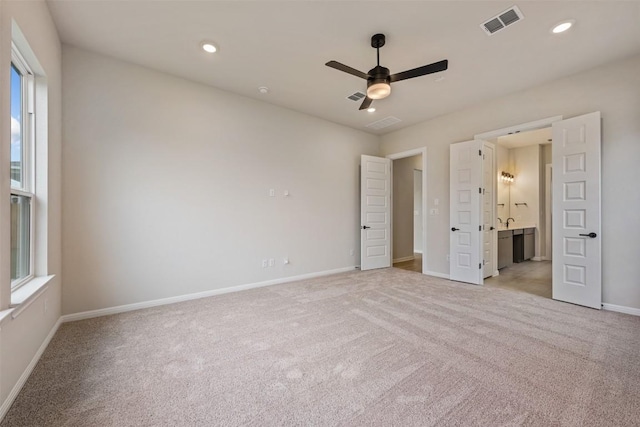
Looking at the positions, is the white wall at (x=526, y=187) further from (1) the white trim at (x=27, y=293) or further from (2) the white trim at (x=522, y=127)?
(1) the white trim at (x=27, y=293)

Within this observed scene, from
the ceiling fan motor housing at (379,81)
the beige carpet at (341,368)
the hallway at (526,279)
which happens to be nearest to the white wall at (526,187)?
the hallway at (526,279)

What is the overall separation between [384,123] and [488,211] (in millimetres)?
2518

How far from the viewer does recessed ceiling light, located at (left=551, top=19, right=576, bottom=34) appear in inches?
101

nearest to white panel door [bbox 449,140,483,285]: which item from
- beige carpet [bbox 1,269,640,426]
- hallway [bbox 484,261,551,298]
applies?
hallway [bbox 484,261,551,298]

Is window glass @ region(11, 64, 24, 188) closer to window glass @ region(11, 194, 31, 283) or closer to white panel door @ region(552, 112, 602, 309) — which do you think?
window glass @ region(11, 194, 31, 283)

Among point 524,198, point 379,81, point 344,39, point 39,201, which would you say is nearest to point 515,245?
point 524,198

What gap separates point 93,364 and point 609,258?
5453mm

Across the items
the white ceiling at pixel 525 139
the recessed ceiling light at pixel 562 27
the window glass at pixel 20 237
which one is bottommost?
the window glass at pixel 20 237

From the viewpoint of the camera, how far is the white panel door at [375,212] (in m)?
5.53

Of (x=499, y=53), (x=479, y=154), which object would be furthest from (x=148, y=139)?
(x=479, y=154)

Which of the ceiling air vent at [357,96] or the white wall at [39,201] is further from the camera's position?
the ceiling air vent at [357,96]

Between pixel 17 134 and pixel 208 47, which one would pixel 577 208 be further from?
pixel 17 134

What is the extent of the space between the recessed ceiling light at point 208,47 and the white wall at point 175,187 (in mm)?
859

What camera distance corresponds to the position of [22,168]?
233 cm
